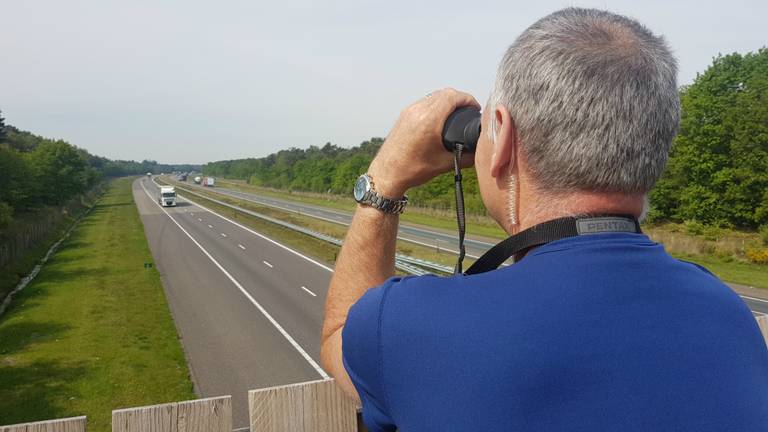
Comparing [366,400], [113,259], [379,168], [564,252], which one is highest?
[379,168]

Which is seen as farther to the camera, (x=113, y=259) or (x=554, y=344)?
(x=113, y=259)

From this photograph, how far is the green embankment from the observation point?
45.9 feet

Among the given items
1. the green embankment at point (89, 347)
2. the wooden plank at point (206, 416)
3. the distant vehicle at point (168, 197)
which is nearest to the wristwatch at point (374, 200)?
the wooden plank at point (206, 416)

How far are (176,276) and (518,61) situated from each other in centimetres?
3207

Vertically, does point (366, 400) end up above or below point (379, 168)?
Answer: below

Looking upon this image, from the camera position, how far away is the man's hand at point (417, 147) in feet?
4.64

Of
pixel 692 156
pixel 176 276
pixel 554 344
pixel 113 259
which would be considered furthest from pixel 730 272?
pixel 113 259

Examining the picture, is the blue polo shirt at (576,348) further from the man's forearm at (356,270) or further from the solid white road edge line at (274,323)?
the solid white road edge line at (274,323)

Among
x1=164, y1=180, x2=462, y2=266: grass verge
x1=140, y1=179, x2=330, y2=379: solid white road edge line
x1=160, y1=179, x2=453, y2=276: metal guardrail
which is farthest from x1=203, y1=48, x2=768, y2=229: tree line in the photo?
x1=140, y1=179, x2=330, y2=379: solid white road edge line

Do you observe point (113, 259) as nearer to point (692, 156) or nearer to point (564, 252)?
point (564, 252)

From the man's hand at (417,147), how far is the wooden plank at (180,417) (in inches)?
37.9

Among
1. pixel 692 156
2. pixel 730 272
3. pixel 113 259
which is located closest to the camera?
pixel 730 272

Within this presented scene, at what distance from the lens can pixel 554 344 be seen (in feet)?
3.06

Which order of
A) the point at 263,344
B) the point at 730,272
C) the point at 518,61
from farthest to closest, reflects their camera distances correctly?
the point at 730,272
the point at 263,344
the point at 518,61
